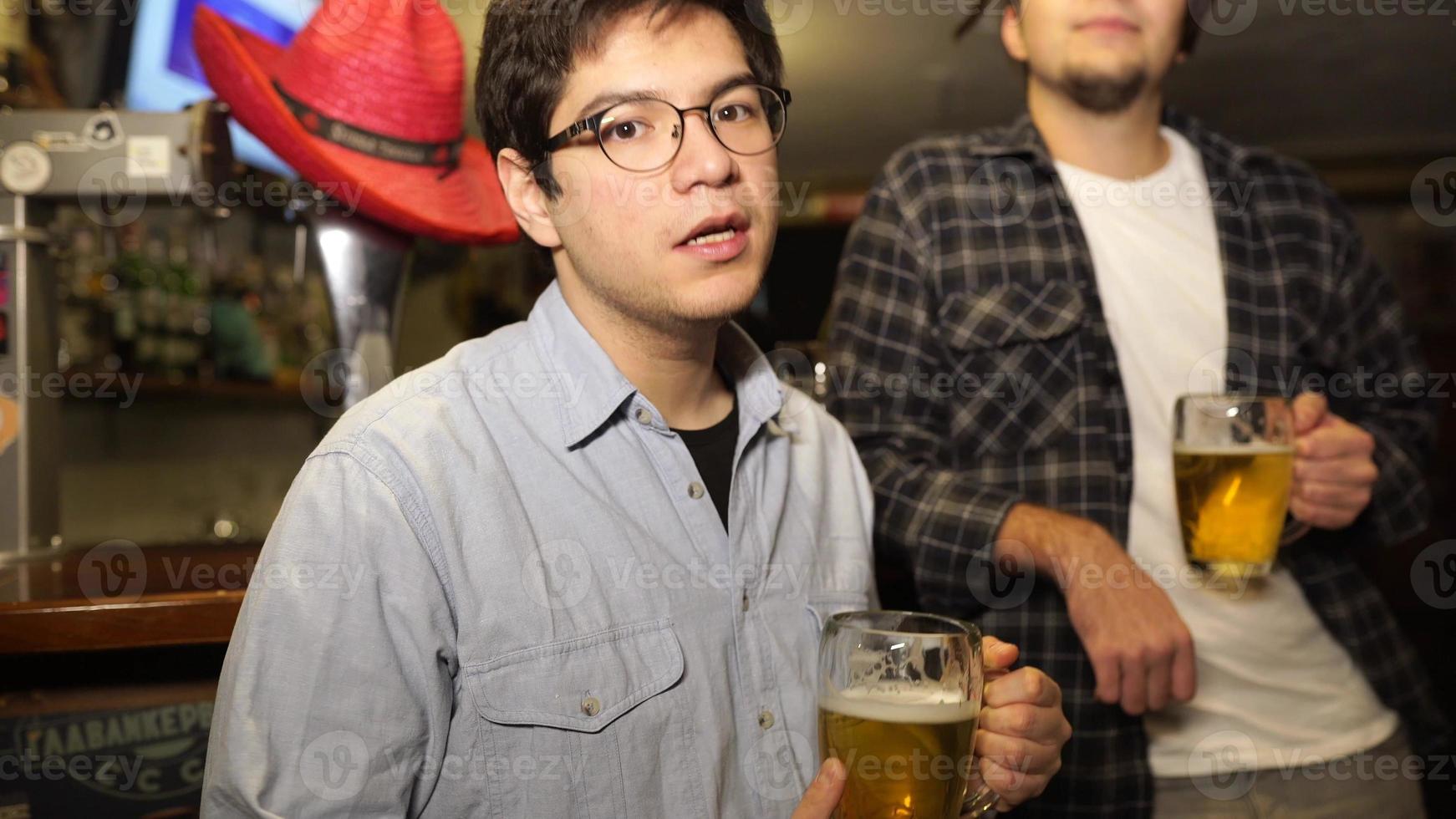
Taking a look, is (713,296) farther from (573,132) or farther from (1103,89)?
(1103,89)

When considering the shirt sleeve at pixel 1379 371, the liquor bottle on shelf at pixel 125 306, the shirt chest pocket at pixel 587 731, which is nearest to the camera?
the shirt chest pocket at pixel 587 731

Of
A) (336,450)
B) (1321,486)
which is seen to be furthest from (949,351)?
(336,450)

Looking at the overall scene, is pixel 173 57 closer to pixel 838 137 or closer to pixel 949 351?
pixel 949 351

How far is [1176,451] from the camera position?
137cm

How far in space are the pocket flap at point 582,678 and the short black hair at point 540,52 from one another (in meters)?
0.52

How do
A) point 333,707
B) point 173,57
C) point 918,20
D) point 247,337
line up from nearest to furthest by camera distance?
1. point 333,707
2. point 173,57
3. point 247,337
4. point 918,20

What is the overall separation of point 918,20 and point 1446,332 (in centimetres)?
450

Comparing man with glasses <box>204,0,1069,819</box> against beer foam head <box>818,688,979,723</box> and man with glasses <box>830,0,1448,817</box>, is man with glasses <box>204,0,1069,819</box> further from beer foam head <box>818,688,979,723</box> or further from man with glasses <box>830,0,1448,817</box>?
man with glasses <box>830,0,1448,817</box>

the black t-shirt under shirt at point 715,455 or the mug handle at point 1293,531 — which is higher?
the black t-shirt under shirt at point 715,455

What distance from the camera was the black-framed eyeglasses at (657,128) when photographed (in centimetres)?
117

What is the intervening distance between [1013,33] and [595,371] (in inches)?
40.0

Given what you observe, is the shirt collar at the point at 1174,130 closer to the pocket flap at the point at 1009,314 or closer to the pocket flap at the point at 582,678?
the pocket flap at the point at 1009,314
